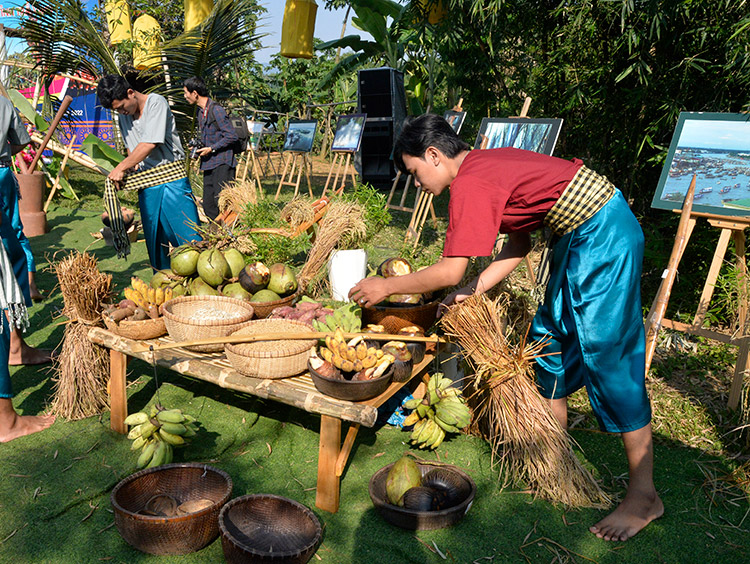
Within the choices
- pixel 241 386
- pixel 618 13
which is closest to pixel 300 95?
pixel 618 13

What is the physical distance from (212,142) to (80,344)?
11.8ft

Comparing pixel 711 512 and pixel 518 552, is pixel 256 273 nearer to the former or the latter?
pixel 518 552

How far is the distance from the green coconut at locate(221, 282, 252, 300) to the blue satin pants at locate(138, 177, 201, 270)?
74cm

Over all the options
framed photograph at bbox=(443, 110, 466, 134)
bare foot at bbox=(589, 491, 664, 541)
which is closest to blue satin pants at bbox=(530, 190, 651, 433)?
bare foot at bbox=(589, 491, 664, 541)

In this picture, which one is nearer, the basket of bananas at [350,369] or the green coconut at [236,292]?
the basket of bananas at [350,369]

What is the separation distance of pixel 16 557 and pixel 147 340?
1198 millimetres

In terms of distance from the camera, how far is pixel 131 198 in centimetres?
1039

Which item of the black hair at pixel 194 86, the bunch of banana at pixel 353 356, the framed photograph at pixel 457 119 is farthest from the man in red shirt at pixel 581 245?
the framed photograph at pixel 457 119

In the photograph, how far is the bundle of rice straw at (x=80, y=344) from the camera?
303 centimetres

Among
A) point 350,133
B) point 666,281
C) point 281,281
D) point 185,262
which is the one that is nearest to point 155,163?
point 185,262

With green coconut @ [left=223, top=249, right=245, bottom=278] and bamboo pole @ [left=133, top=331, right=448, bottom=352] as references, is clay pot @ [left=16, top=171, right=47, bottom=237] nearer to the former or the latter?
green coconut @ [left=223, top=249, right=245, bottom=278]

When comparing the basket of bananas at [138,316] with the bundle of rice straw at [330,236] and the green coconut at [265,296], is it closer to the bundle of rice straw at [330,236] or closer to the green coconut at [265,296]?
the green coconut at [265,296]

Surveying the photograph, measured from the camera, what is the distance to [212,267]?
3.66 meters

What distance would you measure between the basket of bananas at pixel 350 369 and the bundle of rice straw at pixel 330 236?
84.6 inches
